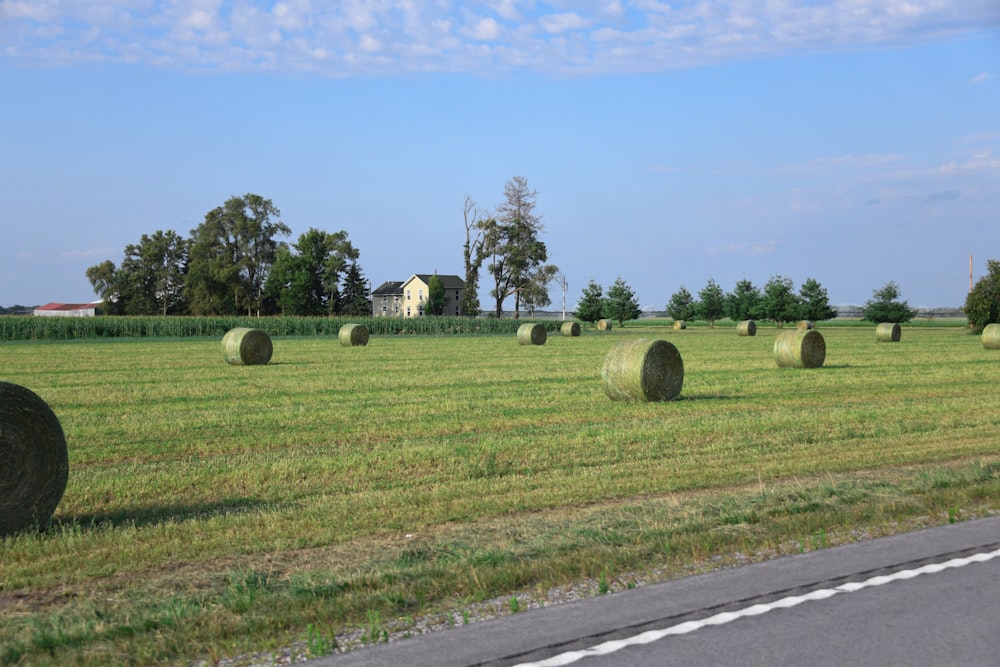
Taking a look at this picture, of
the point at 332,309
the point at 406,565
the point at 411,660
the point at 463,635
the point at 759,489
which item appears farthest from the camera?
the point at 332,309

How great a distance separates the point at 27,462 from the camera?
945 cm

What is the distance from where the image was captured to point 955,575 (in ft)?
23.9

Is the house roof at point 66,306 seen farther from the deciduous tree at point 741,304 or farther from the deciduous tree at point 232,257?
the deciduous tree at point 741,304

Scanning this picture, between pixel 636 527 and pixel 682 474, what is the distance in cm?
317

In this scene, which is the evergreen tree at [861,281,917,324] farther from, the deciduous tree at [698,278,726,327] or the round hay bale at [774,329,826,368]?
the round hay bale at [774,329,826,368]

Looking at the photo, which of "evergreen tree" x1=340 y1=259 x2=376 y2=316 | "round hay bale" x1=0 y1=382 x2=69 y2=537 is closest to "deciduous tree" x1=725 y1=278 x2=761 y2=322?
"evergreen tree" x1=340 y1=259 x2=376 y2=316

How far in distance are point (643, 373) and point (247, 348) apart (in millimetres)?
18149

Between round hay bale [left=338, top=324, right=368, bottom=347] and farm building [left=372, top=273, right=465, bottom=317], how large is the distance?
329 ft

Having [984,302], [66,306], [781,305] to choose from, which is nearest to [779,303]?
[781,305]

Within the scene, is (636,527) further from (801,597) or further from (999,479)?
(999,479)

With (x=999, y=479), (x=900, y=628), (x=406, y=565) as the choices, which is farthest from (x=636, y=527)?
(x=999, y=479)

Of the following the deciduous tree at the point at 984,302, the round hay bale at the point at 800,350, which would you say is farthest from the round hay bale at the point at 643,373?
the deciduous tree at the point at 984,302

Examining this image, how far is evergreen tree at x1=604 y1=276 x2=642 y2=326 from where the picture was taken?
12025 cm

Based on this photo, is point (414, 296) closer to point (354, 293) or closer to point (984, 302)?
point (354, 293)
